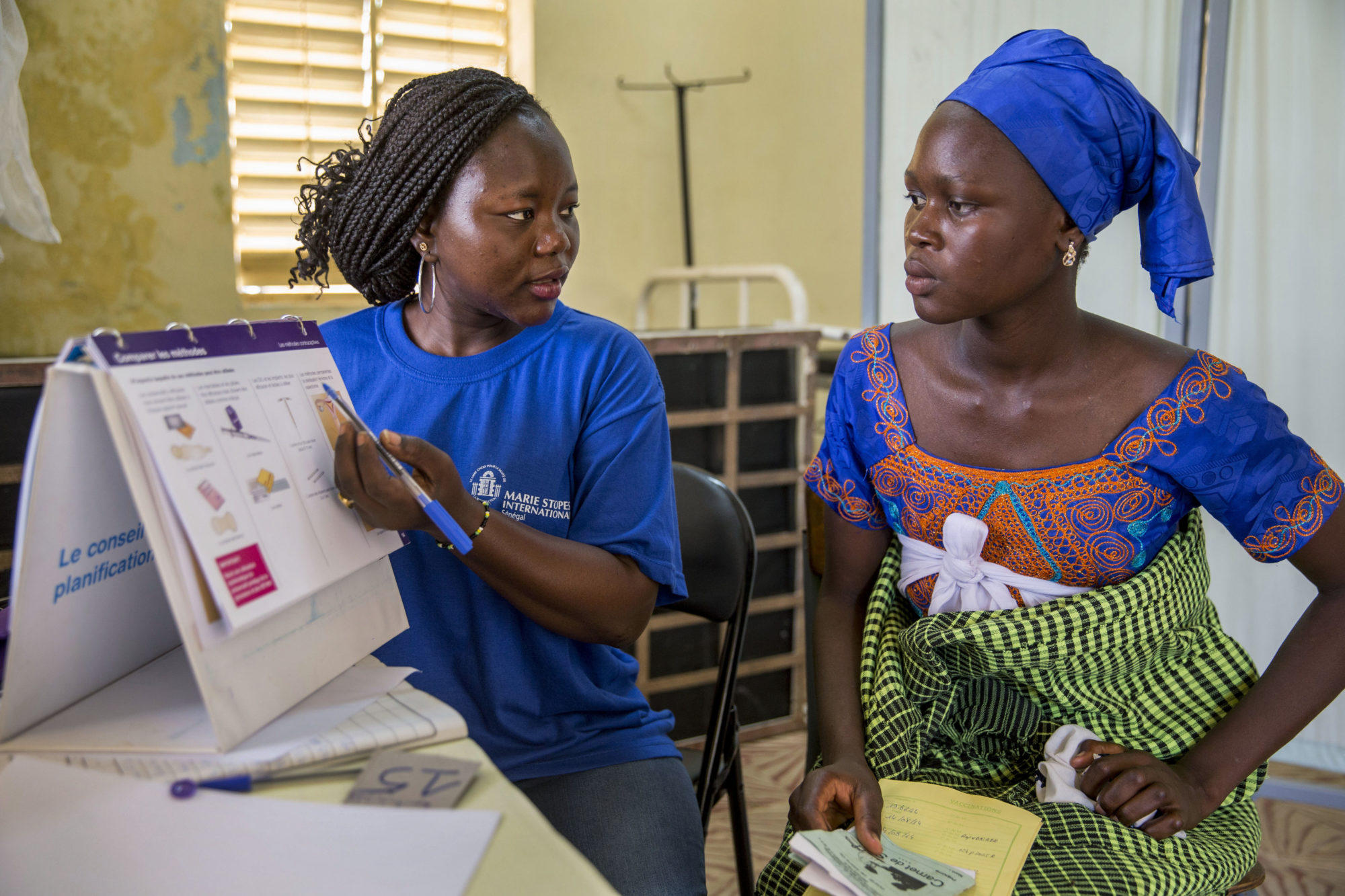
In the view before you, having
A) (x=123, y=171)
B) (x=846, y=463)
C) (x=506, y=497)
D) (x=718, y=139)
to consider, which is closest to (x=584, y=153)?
(x=718, y=139)

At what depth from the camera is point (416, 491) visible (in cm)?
89

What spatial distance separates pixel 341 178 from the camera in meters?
1.37

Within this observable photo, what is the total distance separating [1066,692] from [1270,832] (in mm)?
1388

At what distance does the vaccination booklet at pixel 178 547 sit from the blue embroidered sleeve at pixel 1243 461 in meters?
0.90

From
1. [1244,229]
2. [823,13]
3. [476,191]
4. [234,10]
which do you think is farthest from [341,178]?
[823,13]

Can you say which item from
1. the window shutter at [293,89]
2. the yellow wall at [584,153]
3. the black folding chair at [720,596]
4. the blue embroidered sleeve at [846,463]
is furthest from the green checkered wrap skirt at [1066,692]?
the window shutter at [293,89]

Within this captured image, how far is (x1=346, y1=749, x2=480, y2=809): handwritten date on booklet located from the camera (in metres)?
0.71

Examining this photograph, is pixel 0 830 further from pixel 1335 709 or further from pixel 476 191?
pixel 1335 709

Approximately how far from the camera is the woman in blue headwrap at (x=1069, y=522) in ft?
3.70

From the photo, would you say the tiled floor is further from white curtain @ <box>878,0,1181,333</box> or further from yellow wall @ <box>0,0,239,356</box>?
yellow wall @ <box>0,0,239,356</box>

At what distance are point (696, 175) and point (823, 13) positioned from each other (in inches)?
41.0

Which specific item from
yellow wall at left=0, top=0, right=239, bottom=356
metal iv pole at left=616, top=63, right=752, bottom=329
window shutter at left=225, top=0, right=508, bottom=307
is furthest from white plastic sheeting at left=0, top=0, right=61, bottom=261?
metal iv pole at left=616, top=63, right=752, bottom=329

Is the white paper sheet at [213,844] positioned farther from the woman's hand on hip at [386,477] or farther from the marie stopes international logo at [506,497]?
the marie stopes international logo at [506,497]

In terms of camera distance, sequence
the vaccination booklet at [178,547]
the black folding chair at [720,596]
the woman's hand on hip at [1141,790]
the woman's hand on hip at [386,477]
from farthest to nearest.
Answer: the black folding chair at [720,596] → the woman's hand on hip at [1141,790] → the woman's hand on hip at [386,477] → the vaccination booklet at [178,547]
